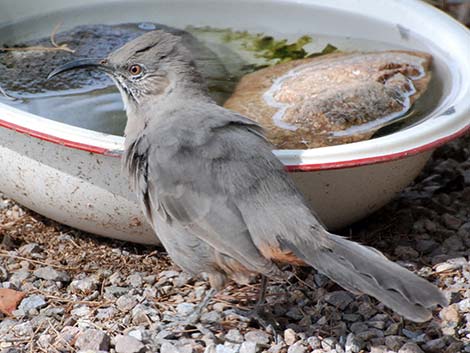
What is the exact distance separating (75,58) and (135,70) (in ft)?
4.87

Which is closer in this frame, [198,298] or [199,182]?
[199,182]

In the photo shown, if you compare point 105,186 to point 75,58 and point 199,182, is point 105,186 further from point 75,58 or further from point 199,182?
point 75,58

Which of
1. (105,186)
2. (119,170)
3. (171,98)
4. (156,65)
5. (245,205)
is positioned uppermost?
(156,65)

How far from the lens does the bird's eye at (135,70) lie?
13.7ft

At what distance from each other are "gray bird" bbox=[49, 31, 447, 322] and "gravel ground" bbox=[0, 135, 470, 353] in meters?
0.33

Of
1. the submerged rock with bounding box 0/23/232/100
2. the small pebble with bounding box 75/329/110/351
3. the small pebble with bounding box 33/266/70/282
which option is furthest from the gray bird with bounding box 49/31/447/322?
the submerged rock with bounding box 0/23/232/100

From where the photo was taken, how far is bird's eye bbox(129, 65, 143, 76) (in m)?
4.18

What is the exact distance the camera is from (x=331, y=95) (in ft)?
16.2

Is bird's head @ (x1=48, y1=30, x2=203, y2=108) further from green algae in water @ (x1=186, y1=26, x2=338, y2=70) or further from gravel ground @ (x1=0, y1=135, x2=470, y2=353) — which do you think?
green algae in water @ (x1=186, y1=26, x2=338, y2=70)

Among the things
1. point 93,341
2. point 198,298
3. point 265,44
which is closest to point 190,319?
point 198,298

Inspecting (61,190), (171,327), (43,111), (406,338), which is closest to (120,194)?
(61,190)

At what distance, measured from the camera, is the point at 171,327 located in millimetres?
3965

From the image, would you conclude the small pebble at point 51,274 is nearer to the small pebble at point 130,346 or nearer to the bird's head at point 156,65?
the small pebble at point 130,346

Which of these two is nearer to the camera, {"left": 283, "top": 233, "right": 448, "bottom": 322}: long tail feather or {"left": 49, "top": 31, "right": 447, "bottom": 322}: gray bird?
{"left": 283, "top": 233, "right": 448, "bottom": 322}: long tail feather
